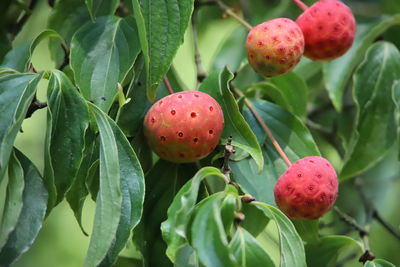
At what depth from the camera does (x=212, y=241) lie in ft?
3.18

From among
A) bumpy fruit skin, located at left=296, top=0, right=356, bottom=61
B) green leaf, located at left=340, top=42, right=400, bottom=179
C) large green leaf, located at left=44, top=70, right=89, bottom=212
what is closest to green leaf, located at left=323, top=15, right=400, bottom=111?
green leaf, located at left=340, top=42, right=400, bottom=179

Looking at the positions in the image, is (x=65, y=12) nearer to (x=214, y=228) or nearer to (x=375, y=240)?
(x=214, y=228)

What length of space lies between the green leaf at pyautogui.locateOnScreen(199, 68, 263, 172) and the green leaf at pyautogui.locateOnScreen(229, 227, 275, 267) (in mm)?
135

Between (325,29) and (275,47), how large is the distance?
0.40 feet

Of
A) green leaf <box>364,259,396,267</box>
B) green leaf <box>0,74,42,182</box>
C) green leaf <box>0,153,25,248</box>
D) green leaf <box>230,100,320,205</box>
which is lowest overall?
green leaf <box>364,259,396,267</box>

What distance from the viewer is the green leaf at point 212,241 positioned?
3.15ft

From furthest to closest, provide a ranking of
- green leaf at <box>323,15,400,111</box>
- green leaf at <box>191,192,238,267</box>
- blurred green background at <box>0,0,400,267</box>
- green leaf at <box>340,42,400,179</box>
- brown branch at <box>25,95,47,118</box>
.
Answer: blurred green background at <box>0,0,400,267</box> → green leaf at <box>323,15,400,111</box> → green leaf at <box>340,42,400,179</box> → brown branch at <box>25,95,47,118</box> → green leaf at <box>191,192,238,267</box>

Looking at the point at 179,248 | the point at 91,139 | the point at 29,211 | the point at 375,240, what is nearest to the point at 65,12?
the point at 91,139

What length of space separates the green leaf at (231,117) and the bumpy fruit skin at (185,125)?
0.03 meters

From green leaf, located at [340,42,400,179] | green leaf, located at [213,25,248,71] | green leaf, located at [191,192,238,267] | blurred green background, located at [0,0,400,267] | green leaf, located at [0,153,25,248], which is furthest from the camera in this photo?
blurred green background, located at [0,0,400,267]

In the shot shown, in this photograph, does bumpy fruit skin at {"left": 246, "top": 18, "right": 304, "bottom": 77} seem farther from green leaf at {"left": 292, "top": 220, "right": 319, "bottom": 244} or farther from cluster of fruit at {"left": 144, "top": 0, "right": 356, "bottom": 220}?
green leaf at {"left": 292, "top": 220, "right": 319, "bottom": 244}

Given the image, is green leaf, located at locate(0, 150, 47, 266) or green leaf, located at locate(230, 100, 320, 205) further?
green leaf, located at locate(230, 100, 320, 205)

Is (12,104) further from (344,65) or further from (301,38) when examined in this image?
(344,65)

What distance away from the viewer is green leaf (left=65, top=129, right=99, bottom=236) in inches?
46.6
